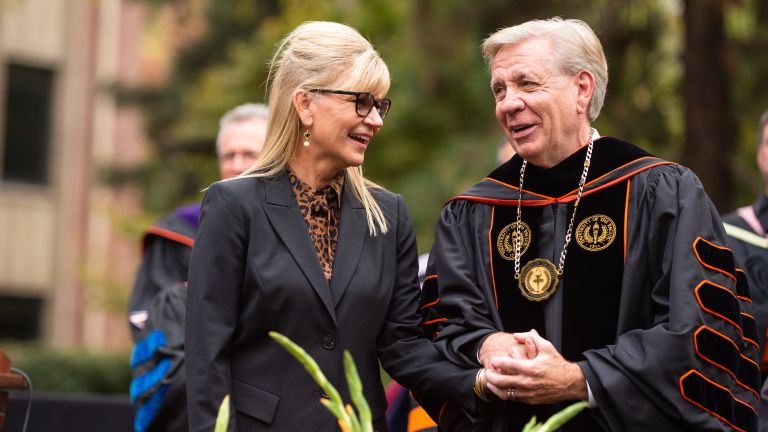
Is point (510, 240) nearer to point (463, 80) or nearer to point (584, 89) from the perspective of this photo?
point (584, 89)

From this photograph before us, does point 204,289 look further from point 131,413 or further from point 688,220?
point 131,413

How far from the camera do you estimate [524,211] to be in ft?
15.9

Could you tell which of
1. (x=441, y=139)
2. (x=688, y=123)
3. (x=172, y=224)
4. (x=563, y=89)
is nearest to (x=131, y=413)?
(x=172, y=224)

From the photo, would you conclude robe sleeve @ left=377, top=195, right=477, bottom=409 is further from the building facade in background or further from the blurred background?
the building facade in background

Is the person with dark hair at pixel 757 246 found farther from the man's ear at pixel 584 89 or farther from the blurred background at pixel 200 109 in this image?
the blurred background at pixel 200 109

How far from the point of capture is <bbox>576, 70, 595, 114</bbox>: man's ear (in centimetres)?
474

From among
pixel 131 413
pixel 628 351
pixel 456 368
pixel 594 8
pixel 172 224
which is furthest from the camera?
pixel 594 8

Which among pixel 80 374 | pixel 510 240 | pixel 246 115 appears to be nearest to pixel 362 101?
pixel 510 240

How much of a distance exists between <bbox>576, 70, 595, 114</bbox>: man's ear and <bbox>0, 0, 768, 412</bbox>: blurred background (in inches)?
55.9

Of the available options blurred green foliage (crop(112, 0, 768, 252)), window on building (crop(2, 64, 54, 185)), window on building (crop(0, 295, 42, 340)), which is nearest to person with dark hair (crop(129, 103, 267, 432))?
blurred green foliage (crop(112, 0, 768, 252))

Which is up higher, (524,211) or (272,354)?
(524,211)

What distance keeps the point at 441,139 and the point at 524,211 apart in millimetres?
9533

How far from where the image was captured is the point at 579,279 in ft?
15.3

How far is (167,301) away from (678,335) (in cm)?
291
